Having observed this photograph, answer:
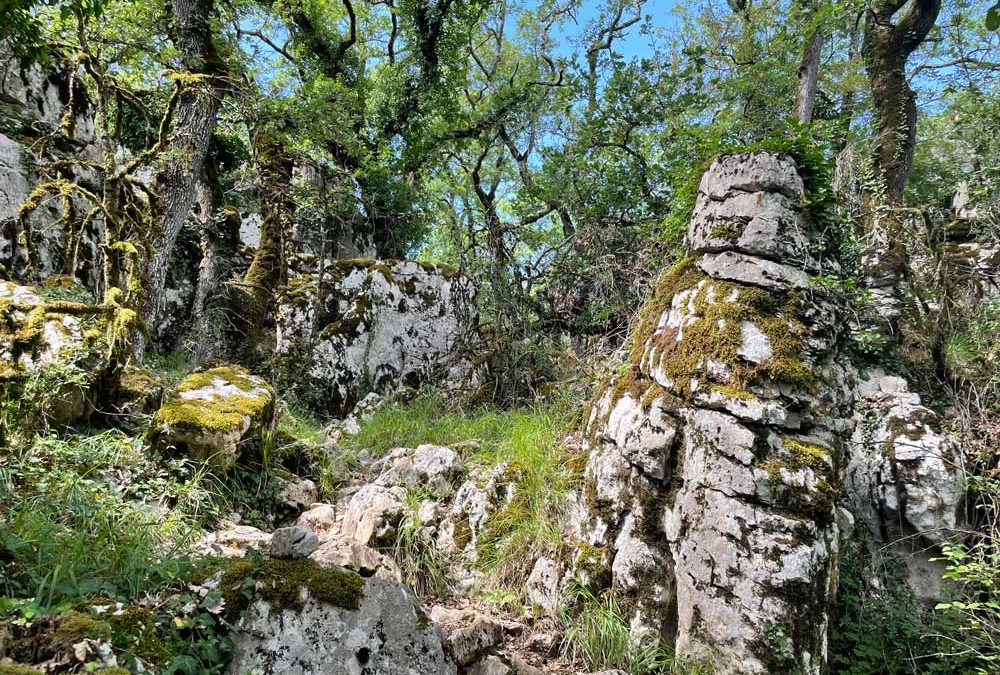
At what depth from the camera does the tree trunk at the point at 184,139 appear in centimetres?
620

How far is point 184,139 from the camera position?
6625mm

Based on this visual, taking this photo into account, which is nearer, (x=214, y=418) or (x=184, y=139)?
(x=214, y=418)

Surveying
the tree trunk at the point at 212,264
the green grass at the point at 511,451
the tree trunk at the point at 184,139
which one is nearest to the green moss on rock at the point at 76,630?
the green grass at the point at 511,451

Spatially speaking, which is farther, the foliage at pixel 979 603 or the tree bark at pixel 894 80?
the tree bark at pixel 894 80

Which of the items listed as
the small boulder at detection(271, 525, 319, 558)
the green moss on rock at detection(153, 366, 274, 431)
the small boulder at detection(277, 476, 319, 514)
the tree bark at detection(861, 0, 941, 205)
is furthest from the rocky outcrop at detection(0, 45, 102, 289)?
the tree bark at detection(861, 0, 941, 205)

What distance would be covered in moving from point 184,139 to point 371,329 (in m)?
3.59

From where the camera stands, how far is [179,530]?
3.16 meters

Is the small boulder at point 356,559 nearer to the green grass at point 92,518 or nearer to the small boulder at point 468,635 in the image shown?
the small boulder at point 468,635

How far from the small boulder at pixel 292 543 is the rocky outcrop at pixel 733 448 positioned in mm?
1887

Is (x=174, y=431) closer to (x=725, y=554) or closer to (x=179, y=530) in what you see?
(x=179, y=530)

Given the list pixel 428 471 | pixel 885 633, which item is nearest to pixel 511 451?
pixel 428 471

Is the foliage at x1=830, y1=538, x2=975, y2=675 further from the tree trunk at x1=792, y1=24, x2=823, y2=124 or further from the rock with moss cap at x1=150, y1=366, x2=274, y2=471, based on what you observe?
the tree trunk at x1=792, y1=24, x2=823, y2=124

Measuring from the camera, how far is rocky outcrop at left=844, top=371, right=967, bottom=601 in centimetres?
410

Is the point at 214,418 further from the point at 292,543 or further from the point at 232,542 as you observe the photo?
the point at 292,543
